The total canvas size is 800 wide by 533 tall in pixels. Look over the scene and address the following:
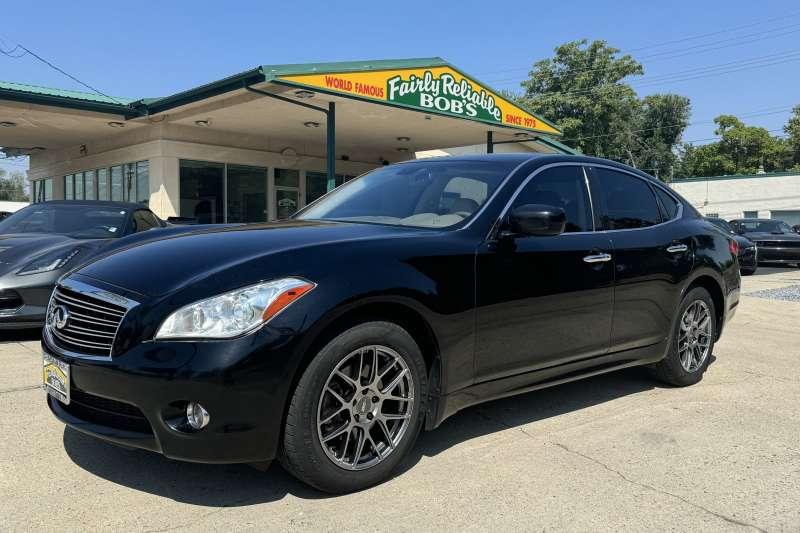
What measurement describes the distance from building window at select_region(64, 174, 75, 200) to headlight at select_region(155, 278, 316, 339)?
21659 millimetres

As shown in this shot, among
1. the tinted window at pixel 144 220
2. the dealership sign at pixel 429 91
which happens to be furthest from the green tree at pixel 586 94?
the tinted window at pixel 144 220

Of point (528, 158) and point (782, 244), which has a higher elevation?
point (528, 158)

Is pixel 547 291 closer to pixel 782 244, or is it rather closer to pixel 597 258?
pixel 597 258

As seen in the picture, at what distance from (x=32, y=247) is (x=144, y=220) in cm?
183

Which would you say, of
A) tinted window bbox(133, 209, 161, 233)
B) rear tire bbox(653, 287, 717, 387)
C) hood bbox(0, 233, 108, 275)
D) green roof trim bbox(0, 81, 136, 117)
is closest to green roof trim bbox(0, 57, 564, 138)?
green roof trim bbox(0, 81, 136, 117)

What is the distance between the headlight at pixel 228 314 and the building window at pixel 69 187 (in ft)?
71.1

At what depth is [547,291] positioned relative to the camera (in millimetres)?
3695

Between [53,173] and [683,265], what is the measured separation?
2302cm

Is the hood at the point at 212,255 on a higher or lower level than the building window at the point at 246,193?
lower

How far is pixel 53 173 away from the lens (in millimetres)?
22406

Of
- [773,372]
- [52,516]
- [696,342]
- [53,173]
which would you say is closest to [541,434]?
[696,342]

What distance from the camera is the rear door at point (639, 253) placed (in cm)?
423

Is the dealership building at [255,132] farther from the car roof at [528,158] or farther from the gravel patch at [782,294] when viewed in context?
the car roof at [528,158]

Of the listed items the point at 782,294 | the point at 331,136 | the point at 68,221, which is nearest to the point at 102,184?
the point at 331,136
